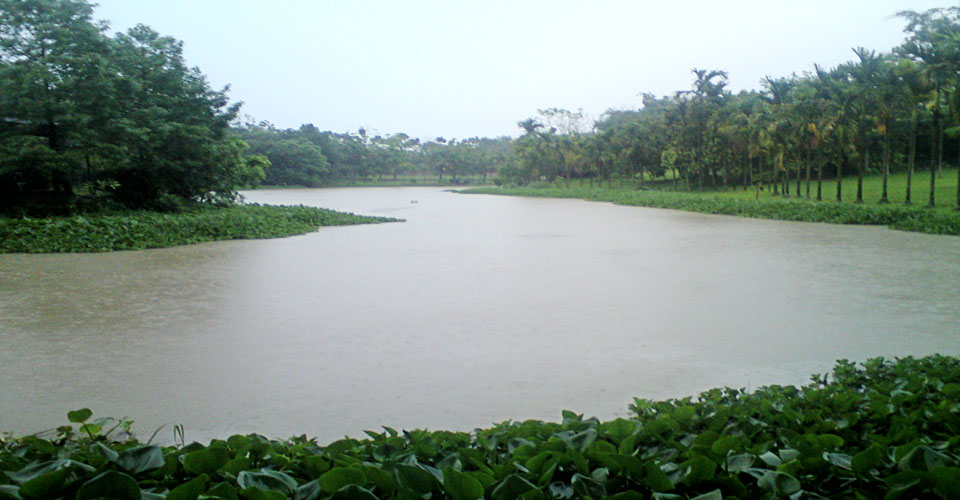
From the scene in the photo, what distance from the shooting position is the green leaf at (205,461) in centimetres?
146

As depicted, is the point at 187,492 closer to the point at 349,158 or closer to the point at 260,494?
the point at 260,494

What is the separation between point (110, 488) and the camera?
1204 mm

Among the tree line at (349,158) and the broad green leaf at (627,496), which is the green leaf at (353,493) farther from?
the tree line at (349,158)

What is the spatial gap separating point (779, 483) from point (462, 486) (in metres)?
0.66

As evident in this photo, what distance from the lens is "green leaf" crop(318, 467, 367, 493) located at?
50.8 inches

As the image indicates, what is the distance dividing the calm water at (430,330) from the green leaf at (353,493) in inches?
92.0

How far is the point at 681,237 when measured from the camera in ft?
46.1

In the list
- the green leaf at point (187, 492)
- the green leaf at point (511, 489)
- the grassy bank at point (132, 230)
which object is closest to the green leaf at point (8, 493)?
the green leaf at point (187, 492)

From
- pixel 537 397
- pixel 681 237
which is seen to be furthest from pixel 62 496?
pixel 681 237

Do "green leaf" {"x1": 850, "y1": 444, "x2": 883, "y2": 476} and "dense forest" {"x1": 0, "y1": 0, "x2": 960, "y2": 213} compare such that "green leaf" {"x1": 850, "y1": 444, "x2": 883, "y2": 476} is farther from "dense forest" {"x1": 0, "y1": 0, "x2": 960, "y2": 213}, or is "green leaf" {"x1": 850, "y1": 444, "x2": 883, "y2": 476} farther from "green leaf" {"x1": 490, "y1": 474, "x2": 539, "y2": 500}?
"dense forest" {"x1": 0, "y1": 0, "x2": 960, "y2": 213}

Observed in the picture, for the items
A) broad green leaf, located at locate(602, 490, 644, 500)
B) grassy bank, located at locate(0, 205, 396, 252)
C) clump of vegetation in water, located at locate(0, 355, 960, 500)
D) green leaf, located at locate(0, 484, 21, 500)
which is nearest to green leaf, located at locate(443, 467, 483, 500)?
clump of vegetation in water, located at locate(0, 355, 960, 500)

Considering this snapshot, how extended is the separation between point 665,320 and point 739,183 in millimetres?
33001

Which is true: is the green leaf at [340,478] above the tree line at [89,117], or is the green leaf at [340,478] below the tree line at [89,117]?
below

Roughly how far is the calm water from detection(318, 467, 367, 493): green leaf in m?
2.27
